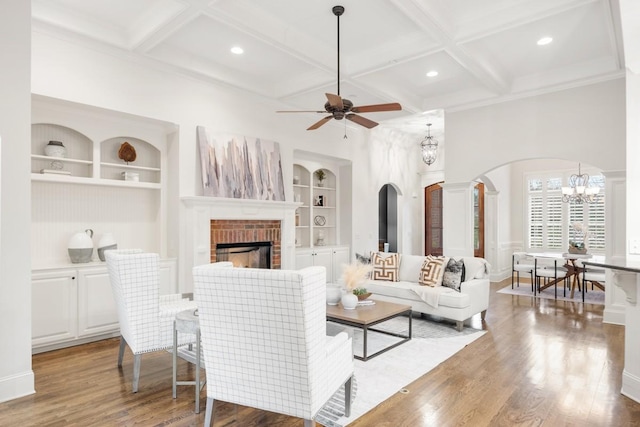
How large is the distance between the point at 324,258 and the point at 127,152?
388cm

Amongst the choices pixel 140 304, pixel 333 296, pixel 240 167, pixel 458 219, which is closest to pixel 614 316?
pixel 458 219

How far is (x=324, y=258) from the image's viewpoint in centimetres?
731

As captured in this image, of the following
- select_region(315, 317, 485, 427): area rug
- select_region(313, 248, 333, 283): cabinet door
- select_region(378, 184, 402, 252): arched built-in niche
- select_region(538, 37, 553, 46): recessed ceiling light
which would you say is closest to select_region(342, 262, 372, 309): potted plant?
select_region(315, 317, 485, 427): area rug

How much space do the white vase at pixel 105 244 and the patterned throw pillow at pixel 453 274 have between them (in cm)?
423

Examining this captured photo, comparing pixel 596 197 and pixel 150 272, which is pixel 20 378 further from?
pixel 596 197

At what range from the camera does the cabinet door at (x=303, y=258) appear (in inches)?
268

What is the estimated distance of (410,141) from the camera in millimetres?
9391

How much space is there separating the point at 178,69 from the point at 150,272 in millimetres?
3006

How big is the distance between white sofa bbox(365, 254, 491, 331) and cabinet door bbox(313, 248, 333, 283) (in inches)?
64.8

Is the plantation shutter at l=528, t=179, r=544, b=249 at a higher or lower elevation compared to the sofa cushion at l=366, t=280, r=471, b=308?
higher

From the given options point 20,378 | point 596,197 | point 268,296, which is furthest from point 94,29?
point 596,197

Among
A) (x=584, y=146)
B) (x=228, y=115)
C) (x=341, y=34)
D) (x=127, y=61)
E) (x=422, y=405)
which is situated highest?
(x=341, y=34)

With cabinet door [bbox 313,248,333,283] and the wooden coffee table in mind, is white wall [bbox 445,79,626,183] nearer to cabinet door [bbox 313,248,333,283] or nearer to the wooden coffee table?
cabinet door [bbox 313,248,333,283]

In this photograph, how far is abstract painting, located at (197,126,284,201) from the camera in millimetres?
5258
